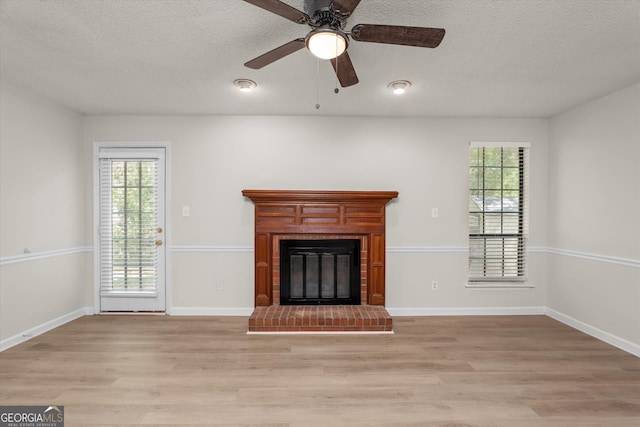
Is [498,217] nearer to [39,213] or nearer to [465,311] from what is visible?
[465,311]

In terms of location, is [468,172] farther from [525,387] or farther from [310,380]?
[310,380]

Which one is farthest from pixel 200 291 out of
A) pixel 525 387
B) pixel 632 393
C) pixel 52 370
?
pixel 632 393

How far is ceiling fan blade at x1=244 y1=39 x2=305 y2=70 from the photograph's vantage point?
6.05 ft

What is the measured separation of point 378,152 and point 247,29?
226 cm

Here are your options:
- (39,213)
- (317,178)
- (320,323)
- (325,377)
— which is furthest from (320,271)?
(39,213)

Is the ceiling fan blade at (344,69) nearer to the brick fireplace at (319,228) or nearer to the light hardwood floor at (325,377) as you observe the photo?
the brick fireplace at (319,228)

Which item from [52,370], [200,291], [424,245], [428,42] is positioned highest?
[428,42]

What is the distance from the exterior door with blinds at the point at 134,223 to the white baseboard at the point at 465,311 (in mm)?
2942

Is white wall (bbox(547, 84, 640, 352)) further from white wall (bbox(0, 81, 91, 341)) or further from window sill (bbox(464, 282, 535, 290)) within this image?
white wall (bbox(0, 81, 91, 341))

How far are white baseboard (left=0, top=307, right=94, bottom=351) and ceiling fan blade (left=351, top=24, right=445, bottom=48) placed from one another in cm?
393

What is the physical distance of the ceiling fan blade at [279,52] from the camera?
1845mm

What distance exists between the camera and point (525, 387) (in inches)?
92.0

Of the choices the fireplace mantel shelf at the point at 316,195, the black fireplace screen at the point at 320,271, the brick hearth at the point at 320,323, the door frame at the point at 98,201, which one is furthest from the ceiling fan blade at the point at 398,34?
the door frame at the point at 98,201

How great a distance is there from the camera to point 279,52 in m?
1.95
